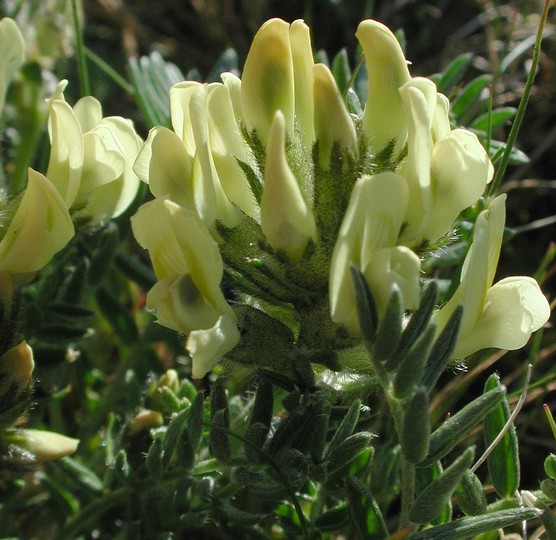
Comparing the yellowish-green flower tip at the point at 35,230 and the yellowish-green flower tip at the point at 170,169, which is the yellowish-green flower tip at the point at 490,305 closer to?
the yellowish-green flower tip at the point at 170,169

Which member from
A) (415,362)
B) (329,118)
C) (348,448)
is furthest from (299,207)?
(348,448)

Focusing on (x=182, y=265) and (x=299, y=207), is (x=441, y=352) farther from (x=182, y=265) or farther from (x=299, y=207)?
(x=182, y=265)

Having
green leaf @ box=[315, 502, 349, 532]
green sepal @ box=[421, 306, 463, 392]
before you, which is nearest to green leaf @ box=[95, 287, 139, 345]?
green leaf @ box=[315, 502, 349, 532]

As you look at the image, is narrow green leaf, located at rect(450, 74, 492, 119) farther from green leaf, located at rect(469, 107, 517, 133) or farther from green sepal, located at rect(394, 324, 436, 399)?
green sepal, located at rect(394, 324, 436, 399)

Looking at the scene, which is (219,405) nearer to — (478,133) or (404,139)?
(404,139)

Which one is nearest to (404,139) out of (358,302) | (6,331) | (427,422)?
(358,302)

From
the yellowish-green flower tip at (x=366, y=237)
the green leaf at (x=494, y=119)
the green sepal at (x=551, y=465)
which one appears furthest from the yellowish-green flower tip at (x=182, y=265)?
the green leaf at (x=494, y=119)
